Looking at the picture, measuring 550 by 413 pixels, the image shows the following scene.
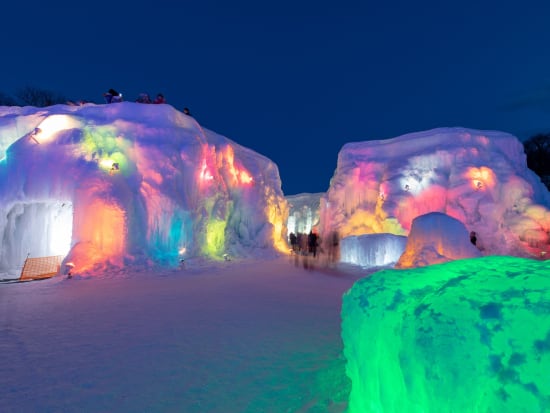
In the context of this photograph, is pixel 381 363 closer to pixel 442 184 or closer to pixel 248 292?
pixel 248 292

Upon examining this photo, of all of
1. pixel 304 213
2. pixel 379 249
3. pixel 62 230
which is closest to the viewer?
pixel 62 230

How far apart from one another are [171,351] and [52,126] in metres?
13.8

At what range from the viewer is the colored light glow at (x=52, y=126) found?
14.8 metres

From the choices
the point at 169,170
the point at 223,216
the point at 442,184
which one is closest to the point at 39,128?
the point at 169,170

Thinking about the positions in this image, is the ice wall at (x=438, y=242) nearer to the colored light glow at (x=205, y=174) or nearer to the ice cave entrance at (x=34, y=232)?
the colored light glow at (x=205, y=174)

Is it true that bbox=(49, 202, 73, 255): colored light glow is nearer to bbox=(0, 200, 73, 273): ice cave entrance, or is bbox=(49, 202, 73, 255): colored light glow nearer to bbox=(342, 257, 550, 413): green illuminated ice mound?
bbox=(0, 200, 73, 273): ice cave entrance

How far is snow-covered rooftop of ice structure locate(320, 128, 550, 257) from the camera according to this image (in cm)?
2072

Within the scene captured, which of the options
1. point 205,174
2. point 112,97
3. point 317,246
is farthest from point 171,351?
point 317,246

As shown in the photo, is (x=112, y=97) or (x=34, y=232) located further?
(x=112, y=97)

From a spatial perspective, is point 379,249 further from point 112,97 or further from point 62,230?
point 112,97

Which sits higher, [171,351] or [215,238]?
[215,238]

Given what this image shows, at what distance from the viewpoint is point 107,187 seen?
45.7 ft

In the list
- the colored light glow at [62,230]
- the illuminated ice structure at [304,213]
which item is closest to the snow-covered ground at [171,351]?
the colored light glow at [62,230]

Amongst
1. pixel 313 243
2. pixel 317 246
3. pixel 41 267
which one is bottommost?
pixel 41 267
